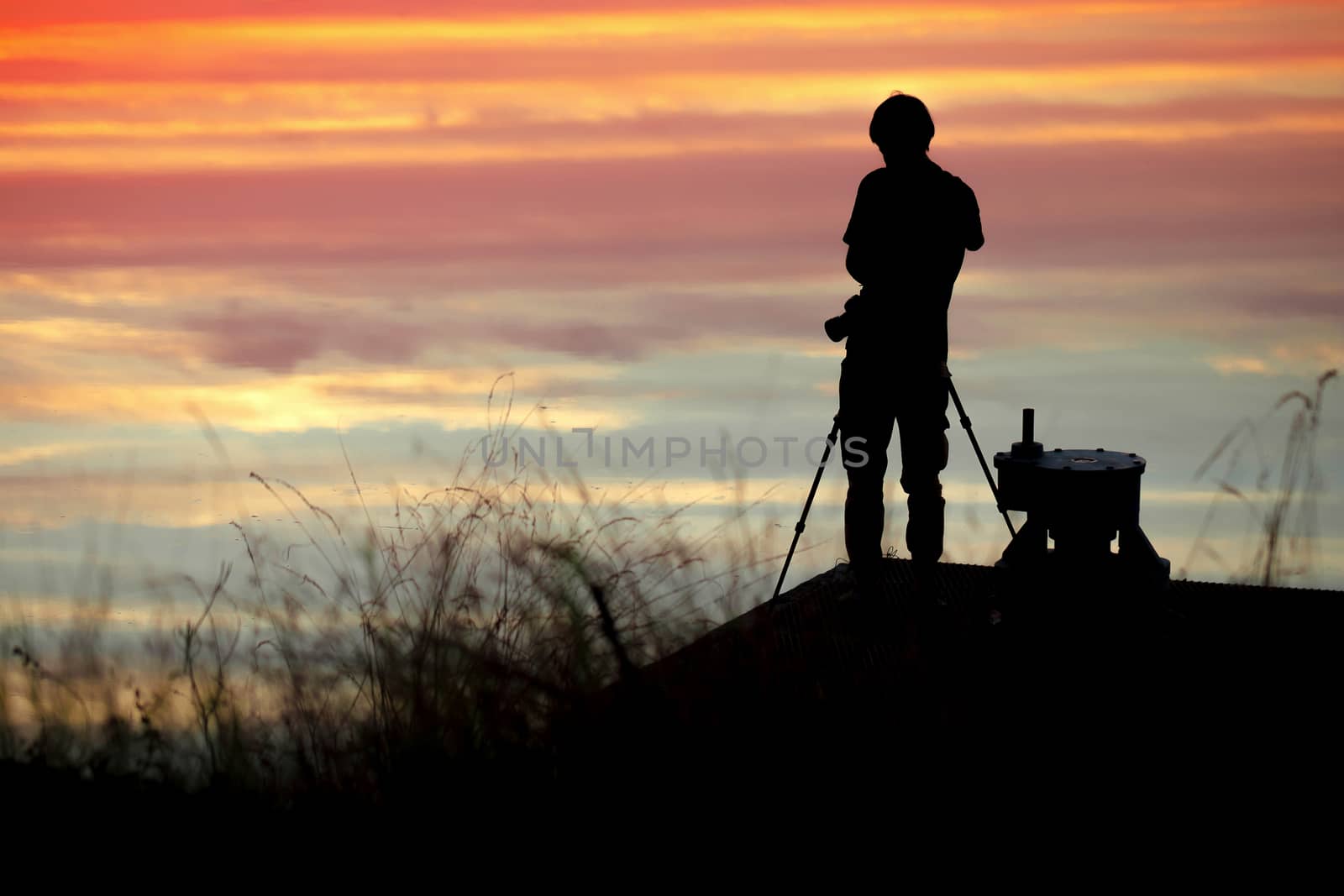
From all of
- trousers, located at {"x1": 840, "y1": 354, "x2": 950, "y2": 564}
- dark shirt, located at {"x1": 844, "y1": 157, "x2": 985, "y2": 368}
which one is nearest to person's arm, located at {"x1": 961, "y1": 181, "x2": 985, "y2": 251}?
dark shirt, located at {"x1": 844, "y1": 157, "x2": 985, "y2": 368}

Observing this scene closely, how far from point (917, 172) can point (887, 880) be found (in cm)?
463

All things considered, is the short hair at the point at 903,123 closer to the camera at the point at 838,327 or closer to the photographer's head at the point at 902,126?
the photographer's head at the point at 902,126

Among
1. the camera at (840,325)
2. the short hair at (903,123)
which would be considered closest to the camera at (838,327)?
the camera at (840,325)

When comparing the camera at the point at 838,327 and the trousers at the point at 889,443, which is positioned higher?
the camera at the point at 838,327

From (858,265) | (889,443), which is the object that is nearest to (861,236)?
(858,265)

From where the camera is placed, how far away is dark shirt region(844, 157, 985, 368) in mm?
8547

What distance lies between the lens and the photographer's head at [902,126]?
8484mm

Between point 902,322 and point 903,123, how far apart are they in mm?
1111

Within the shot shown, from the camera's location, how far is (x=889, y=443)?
8789 mm

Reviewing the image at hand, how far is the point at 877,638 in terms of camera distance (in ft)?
27.5

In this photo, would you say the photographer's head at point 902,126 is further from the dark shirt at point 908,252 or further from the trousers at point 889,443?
the trousers at point 889,443

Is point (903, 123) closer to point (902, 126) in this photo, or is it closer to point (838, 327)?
point (902, 126)

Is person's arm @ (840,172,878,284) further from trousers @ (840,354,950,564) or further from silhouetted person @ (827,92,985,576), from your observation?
trousers @ (840,354,950,564)

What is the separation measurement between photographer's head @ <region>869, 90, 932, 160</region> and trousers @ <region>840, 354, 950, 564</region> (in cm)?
119
